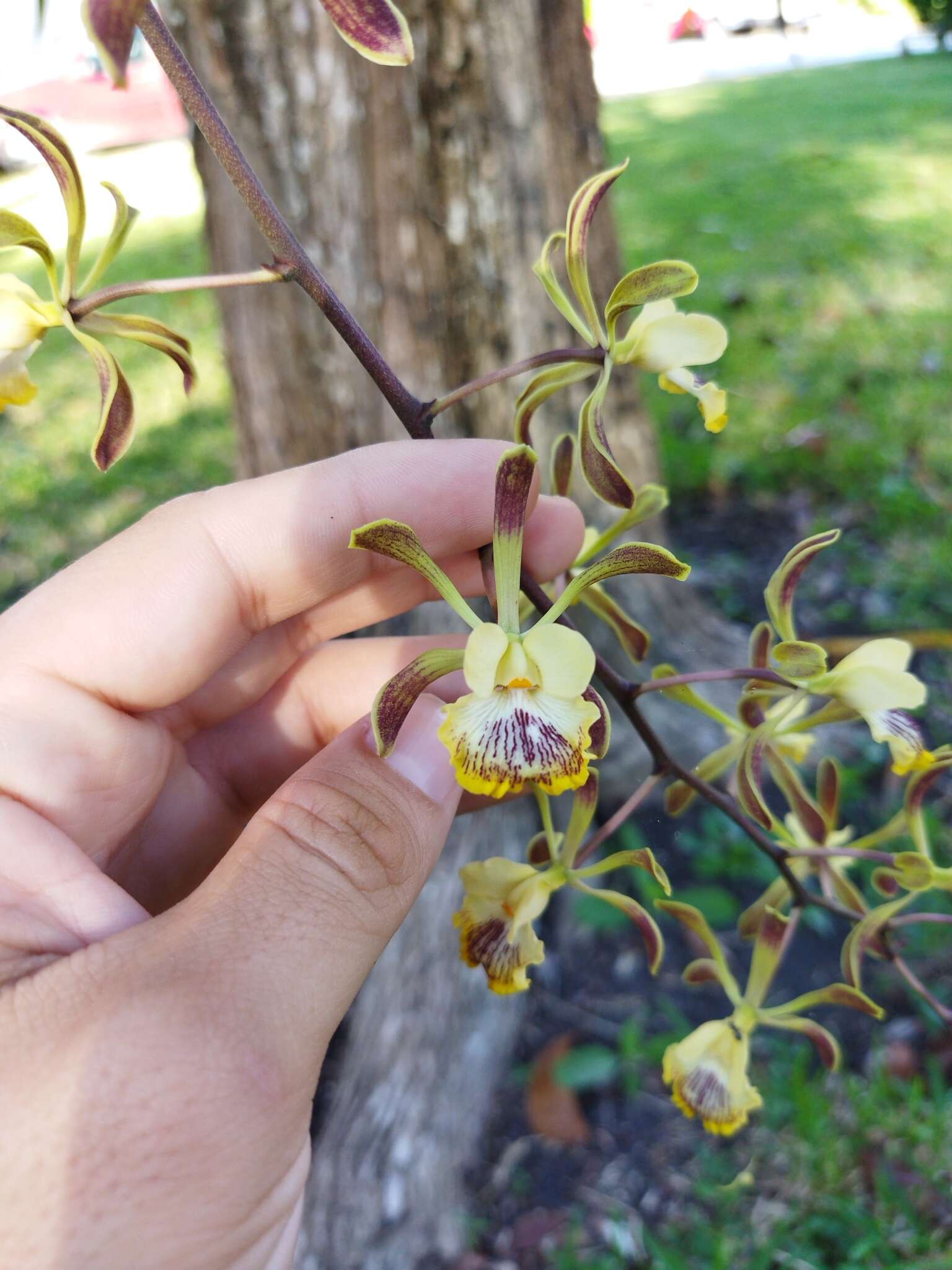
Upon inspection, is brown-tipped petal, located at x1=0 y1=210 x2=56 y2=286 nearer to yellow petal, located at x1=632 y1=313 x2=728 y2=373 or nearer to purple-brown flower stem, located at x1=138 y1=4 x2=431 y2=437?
purple-brown flower stem, located at x1=138 y1=4 x2=431 y2=437

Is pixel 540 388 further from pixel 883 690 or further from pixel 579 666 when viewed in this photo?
pixel 883 690

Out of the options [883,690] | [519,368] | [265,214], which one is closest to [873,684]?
[883,690]

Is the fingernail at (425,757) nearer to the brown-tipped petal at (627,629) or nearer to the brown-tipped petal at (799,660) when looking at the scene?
the brown-tipped petal at (627,629)

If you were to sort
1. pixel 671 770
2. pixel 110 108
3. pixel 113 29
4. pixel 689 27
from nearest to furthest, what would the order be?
1. pixel 113 29
2. pixel 671 770
3. pixel 110 108
4. pixel 689 27

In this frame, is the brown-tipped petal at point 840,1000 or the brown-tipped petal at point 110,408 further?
the brown-tipped petal at point 840,1000

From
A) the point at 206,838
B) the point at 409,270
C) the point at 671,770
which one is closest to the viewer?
the point at 671,770

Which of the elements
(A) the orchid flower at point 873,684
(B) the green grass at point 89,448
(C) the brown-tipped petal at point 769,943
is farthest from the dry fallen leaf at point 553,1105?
(B) the green grass at point 89,448

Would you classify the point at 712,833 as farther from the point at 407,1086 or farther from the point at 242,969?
the point at 242,969
